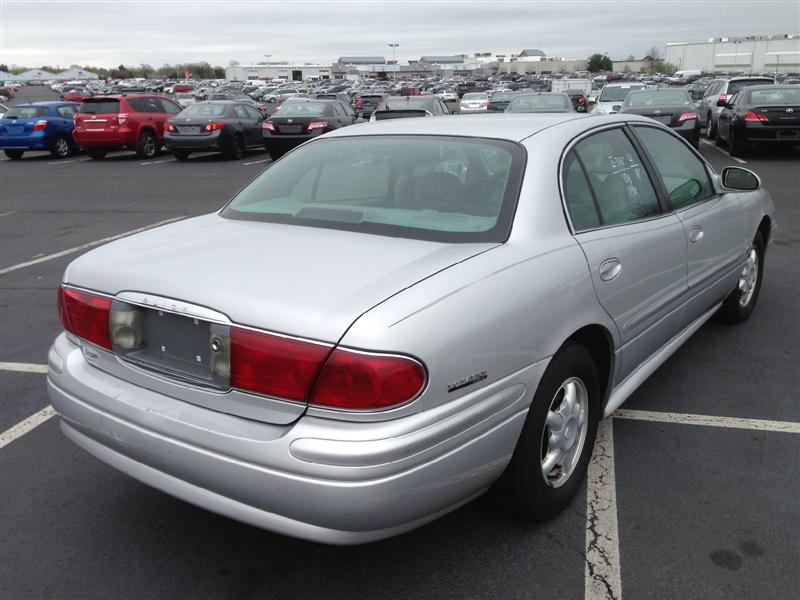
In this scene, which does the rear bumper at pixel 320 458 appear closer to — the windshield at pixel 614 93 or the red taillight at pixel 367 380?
the red taillight at pixel 367 380

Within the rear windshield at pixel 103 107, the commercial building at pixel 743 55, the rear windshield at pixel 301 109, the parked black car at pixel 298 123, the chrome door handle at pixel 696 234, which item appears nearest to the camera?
the chrome door handle at pixel 696 234

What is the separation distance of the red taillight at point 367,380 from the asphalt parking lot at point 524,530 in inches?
26.0

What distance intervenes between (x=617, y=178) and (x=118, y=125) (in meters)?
17.8

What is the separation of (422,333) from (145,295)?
3.26 ft

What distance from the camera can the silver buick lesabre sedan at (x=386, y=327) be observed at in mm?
2180

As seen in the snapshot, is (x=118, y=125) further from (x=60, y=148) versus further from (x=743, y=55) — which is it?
(x=743, y=55)

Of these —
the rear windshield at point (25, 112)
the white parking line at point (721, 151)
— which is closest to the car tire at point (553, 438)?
the white parking line at point (721, 151)

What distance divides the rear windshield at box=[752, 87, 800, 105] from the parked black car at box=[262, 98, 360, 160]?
905 cm

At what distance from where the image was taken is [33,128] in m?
19.5

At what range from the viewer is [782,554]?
2727 mm

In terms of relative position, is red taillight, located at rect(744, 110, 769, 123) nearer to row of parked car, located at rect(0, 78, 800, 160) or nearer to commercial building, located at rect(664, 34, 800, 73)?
row of parked car, located at rect(0, 78, 800, 160)

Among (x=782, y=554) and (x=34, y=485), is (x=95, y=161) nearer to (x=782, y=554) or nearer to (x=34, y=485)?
(x=34, y=485)

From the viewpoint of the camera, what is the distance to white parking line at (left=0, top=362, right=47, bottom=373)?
4711 millimetres

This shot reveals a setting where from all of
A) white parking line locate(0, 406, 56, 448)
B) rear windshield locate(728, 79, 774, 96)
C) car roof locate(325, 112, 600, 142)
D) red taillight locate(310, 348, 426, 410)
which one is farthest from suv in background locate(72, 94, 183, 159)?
red taillight locate(310, 348, 426, 410)
